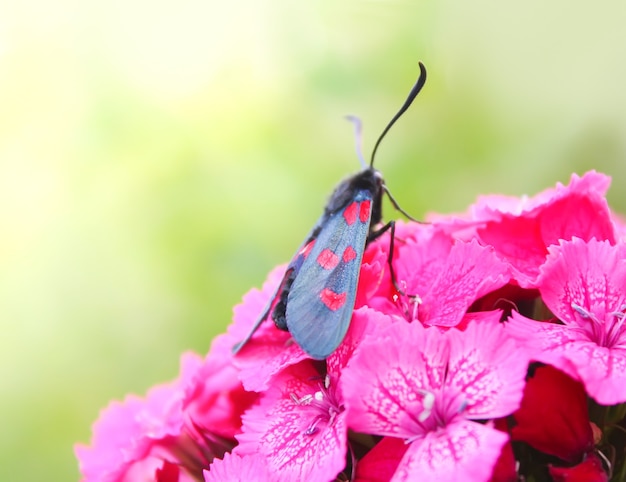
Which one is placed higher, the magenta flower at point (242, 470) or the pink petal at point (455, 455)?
the pink petal at point (455, 455)

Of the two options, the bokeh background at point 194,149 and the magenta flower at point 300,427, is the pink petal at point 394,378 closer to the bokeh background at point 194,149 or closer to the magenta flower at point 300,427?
the magenta flower at point 300,427

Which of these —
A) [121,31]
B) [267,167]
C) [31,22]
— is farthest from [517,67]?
[31,22]

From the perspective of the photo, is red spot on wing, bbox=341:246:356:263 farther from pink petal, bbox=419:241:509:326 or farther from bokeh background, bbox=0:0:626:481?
bokeh background, bbox=0:0:626:481

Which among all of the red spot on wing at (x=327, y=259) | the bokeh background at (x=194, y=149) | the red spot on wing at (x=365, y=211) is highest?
the red spot on wing at (x=365, y=211)

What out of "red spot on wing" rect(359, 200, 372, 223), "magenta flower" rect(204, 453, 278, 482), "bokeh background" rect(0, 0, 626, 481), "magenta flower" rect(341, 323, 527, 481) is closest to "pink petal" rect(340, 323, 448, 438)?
"magenta flower" rect(341, 323, 527, 481)

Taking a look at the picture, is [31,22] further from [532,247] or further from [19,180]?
[532,247]

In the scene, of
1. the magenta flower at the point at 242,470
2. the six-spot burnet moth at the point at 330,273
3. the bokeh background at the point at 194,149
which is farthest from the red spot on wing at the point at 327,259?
the bokeh background at the point at 194,149

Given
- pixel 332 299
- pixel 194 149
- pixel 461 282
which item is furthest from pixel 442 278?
pixel 194 149
